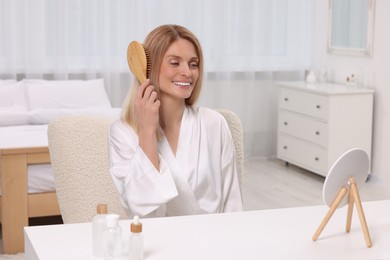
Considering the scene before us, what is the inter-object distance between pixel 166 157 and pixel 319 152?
3571mm

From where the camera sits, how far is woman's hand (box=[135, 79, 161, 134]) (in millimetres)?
2024

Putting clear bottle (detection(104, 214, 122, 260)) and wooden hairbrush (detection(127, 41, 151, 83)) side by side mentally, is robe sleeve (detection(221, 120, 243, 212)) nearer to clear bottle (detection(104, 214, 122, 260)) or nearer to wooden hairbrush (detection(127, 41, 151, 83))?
wooden hairbrush (detection(127, 41, 151, 83))

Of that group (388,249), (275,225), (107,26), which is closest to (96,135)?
(275,225)

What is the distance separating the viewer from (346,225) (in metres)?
1.77

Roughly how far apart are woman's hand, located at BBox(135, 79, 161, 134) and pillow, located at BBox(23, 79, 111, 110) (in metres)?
3.06

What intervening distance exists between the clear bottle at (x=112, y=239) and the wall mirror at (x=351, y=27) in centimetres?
430

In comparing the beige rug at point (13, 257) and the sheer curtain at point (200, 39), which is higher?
the sheer curtain at point (200, 39)

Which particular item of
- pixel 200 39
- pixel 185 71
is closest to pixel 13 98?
pixel 200 39

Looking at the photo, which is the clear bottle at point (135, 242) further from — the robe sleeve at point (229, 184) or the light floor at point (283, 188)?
the light floor at point (283, 188)

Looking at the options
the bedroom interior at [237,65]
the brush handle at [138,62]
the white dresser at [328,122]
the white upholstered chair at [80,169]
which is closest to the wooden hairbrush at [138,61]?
the brush handle at [138,62]

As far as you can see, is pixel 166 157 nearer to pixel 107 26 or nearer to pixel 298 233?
pixel 298 233

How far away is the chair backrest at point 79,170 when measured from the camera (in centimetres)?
212

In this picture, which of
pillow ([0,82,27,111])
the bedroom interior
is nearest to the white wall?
the bedroom interior

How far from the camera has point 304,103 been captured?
5711 mm
